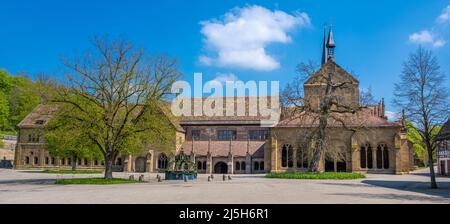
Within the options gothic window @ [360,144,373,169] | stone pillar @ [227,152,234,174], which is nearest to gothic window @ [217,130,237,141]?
stone pillar @ [227,152,234,174]

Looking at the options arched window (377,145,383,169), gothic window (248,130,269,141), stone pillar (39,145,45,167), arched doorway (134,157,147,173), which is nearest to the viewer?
arched window (377,145,383,169)

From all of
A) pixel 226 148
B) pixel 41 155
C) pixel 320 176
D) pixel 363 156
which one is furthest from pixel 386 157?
pixel 41 155

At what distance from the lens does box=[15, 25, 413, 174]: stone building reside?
171 feet

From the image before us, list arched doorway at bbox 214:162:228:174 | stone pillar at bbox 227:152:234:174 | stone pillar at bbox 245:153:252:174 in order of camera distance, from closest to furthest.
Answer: stone pillar at bbox 227:152:234:174 → stone pillar at bbox 245:153:252:174 → arched doorway at bbox 214:162:228:174

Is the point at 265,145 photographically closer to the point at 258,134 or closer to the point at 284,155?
the point at 284,155

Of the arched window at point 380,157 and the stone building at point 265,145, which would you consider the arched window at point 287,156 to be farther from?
the arched window at point 380,157

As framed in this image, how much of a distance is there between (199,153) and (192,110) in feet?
32.9

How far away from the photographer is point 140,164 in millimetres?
59781

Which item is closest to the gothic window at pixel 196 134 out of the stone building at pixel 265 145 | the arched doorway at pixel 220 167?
the stone building at pixel 265 145

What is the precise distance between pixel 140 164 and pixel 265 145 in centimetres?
1953

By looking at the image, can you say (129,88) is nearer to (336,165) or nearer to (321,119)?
(321,119)

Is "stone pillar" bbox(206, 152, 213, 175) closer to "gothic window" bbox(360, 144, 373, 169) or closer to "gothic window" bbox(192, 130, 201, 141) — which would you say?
"gothic window" bbox(192, 130, 201, 141)

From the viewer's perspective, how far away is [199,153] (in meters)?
58.7
